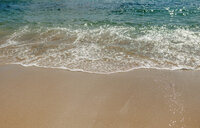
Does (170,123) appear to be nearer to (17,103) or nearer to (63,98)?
(63,98)

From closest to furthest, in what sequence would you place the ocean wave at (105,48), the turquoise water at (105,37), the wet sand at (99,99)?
the wet sand at (99,99), the ocean wave at (105,48), the turquoise water at (105,37)

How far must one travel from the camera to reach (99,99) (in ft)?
13.8

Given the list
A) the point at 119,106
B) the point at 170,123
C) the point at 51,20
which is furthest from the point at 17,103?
the point at 51,20

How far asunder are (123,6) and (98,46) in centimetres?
719

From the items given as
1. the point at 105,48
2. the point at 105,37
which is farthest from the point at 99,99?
the point at 105,37

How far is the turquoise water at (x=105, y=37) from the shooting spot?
5.87 meters

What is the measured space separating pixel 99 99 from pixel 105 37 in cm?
→ 408

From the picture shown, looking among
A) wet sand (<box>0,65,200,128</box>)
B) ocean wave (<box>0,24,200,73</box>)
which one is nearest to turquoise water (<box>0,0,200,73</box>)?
ocean wave (<box>0,24,200,73</box>)

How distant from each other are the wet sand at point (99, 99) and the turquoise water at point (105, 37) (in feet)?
1.86

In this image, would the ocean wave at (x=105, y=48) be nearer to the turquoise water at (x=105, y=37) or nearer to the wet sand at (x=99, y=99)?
the turquoise water at (x=105, y=37)

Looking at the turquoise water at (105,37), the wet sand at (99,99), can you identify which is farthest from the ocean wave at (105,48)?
the wet sand at (99,99)

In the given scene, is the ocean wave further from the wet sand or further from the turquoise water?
A: the wet sand

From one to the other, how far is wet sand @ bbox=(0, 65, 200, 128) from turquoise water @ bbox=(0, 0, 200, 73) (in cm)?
57

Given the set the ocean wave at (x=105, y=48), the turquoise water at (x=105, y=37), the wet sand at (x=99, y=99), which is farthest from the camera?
the turquoise water at (x=105, y=37)
